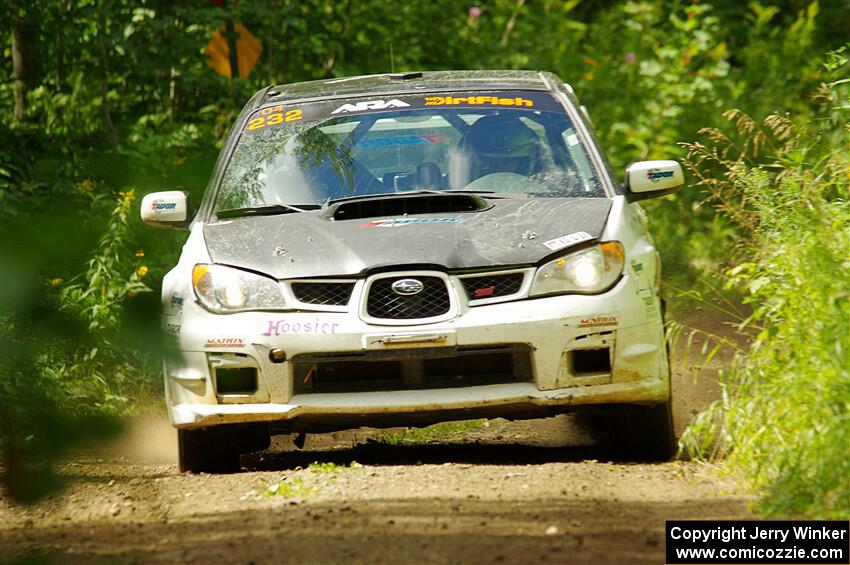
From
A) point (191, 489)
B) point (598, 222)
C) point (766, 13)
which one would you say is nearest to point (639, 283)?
point (598, 222)

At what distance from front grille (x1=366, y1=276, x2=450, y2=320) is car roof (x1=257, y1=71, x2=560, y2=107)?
1761 millimetres

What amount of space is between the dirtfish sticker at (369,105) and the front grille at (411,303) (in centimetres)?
161

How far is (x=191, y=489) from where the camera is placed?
15.8 ft

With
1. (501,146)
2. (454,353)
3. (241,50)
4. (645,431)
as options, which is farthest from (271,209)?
(241,50)

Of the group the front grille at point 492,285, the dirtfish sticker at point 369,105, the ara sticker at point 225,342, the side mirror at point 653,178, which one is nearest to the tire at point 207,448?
the ara sticker at point 225,342

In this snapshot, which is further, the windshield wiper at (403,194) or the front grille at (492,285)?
the windshield wiper at (403,194)

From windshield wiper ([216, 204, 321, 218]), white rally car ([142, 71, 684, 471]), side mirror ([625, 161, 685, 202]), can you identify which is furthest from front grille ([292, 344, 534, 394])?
side mirror ([625, 161, 685, 202])

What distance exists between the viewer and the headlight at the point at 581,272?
4969 millimetres

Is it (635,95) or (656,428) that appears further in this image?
(635,95)

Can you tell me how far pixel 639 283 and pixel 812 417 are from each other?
100cm

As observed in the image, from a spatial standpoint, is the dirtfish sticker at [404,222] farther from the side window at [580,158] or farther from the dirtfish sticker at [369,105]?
the dirtfish sticker at [369,105]

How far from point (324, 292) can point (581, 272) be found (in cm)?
100

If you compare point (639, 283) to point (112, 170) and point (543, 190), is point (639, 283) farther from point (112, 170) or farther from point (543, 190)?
point (112, 170)

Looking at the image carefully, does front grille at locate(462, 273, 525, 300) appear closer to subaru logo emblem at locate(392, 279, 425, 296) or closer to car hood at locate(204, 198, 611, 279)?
car hood at locate(204, 198, 611, 279)
